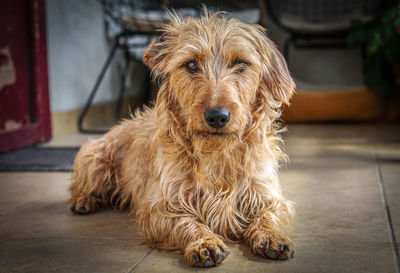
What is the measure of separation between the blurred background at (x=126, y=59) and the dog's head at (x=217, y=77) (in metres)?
2.65

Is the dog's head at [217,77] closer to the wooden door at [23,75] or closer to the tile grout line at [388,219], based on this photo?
the tile grout line at [388,219]

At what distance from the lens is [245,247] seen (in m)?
2.02

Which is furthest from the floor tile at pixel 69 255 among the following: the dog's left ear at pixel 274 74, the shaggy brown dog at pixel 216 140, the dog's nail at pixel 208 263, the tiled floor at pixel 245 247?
the dog's left ear at pixel 274 74

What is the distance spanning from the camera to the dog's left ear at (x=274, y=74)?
7.23ft

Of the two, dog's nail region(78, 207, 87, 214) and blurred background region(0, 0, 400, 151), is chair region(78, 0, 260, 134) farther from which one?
dog's nail region(78, 207, 87, 214)

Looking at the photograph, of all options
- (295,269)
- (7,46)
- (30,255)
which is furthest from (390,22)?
(30,255)

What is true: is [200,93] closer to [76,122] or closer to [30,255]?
[30,255]

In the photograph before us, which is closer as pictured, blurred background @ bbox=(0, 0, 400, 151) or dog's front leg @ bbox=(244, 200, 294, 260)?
dog's front leg @ bbox=(244, 200, 294, 260)

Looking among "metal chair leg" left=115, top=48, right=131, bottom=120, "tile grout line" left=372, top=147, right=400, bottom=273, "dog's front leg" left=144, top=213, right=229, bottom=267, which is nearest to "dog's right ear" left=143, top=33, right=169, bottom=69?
"dog's front leg" left=144, top=213, right=229, bottom=267

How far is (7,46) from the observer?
4348mm

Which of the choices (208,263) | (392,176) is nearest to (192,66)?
(208,263)

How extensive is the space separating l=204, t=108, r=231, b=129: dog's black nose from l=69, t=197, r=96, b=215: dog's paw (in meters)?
1.05

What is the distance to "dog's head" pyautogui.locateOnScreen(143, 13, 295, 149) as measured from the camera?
1930mm

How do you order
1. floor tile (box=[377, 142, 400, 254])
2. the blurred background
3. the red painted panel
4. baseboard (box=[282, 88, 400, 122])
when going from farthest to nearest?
1. baseboard (box=[282, 88, 400, 122])
2. the blurred background
3. the red painted panel
4. floor tile (box=[377, 142, 400, 254])
